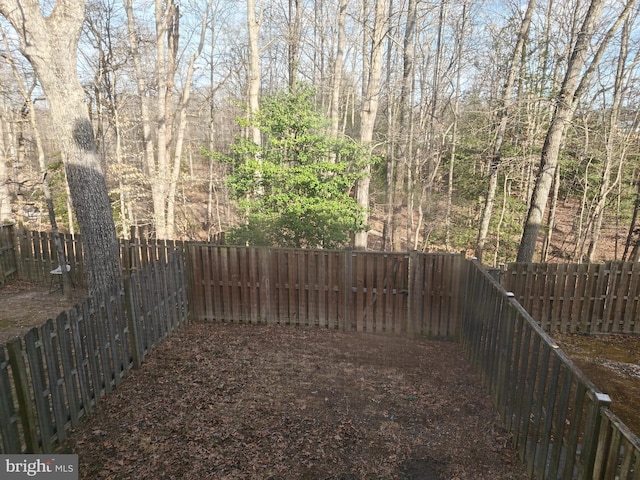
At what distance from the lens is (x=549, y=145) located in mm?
8180

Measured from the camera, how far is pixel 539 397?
3.35 metres

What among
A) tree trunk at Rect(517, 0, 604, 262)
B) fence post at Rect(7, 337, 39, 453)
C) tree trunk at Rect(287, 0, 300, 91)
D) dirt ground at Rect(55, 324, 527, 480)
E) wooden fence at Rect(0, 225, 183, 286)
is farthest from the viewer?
tree trunk at Rect(287, 0, 300, 91)

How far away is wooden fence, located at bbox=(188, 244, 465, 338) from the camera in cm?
655

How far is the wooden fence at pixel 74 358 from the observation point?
3391mm

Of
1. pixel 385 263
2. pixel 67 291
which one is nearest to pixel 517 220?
pixel 385 263

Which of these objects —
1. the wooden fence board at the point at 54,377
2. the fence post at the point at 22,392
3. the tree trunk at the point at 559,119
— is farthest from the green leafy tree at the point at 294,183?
the fence post at the point at 22,392

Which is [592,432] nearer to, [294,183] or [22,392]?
[22,392]

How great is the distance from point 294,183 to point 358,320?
299 centimetres

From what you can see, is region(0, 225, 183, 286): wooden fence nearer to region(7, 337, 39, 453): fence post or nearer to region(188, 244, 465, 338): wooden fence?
region(188, 244, 465, 338): wooden fence

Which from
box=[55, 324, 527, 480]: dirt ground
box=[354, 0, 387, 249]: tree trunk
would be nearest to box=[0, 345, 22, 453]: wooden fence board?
box=[55, 324, 527, 480]: dirt ground

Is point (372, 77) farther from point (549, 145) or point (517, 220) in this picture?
point (517, 220)

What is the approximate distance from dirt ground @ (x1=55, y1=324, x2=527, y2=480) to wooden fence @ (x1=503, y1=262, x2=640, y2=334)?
6.59 feet

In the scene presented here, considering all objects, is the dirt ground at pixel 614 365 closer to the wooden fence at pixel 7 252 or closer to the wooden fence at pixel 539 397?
the wooden fence at pixel 539 397

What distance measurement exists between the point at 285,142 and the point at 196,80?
13455mm
